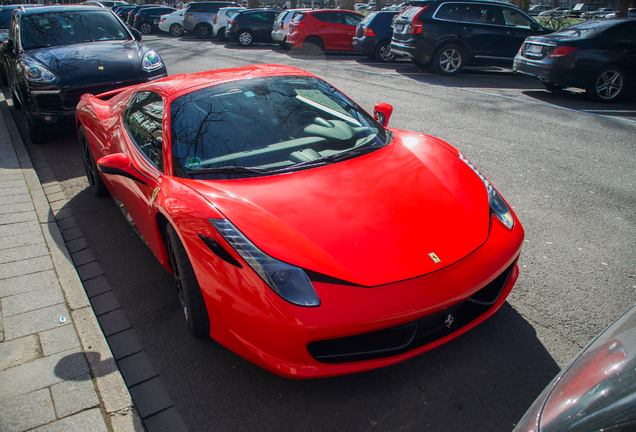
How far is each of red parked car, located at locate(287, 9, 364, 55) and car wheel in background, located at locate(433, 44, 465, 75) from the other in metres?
5.89

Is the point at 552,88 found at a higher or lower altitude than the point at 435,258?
lower

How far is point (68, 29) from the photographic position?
7.41m

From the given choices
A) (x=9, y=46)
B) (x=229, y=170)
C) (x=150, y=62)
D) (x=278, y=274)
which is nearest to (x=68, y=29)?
(x=9, y=46)

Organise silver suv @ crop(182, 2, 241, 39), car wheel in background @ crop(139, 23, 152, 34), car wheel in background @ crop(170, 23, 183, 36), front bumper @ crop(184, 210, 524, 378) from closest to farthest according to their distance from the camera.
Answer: front bumper @ crop(184, 210, 524, 378), silver suv @ crop(182, 2, 241, 39), car wheel in background @ crop(170, 23, 183, 36), car wheel in background @ crop(139, 23, 152, 34)

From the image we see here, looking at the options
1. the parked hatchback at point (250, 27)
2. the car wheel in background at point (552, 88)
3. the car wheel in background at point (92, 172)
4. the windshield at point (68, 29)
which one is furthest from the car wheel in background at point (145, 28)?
the car wheel in background at point (92, 172)

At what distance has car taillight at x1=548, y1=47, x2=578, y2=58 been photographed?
28.9 feet

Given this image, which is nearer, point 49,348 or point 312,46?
point 49,348

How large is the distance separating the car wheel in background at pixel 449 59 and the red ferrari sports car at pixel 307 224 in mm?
8823

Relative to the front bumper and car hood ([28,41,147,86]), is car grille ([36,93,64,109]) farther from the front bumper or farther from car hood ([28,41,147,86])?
the front bumper

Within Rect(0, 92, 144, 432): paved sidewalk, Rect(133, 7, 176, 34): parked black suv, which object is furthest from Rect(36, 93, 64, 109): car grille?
Rect(133, 7, 176, 34): parked black suv

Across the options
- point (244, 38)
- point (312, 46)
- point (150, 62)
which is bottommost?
point (244, 38)

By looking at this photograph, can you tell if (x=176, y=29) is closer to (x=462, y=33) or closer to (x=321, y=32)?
(x=321, y=32)

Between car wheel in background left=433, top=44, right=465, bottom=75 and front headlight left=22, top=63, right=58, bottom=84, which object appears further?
car wheel in background left=433, top=44, right=465, bottom=75

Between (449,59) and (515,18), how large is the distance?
207 cm
